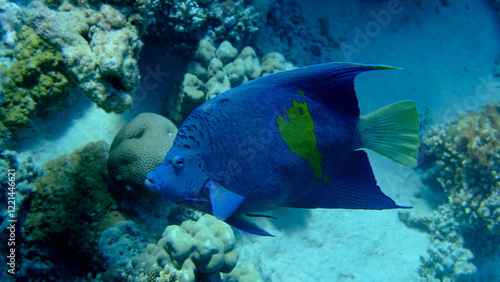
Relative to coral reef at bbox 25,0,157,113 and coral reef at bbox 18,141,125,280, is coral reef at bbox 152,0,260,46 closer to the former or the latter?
coral reef at bbox 25,0,157,113

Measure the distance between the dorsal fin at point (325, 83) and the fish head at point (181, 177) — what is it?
0.60 meters

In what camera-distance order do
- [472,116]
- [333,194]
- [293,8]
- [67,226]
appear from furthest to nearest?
[293,8] < [472,116] < [67,226] < [333,194]

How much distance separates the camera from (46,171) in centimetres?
309

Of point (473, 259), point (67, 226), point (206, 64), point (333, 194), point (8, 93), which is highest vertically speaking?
point (333, 194)

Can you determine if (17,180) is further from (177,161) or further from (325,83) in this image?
A: (325,83)

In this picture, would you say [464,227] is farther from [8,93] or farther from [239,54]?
[8,93]

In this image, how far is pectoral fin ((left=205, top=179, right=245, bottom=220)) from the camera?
133cm

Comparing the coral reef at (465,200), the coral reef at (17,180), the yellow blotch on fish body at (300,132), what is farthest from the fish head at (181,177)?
the coral reef at (465,200)

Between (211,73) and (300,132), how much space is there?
3000 millimetres

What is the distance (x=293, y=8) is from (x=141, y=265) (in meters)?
6.83

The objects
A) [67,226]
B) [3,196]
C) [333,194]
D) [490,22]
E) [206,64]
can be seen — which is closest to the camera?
[333,194]

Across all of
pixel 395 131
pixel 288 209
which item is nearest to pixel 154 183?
pixel 395 131

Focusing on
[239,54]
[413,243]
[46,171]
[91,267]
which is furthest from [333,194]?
[413,243]

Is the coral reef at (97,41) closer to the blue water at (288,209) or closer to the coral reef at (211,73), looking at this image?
the blue water at (288,209)
